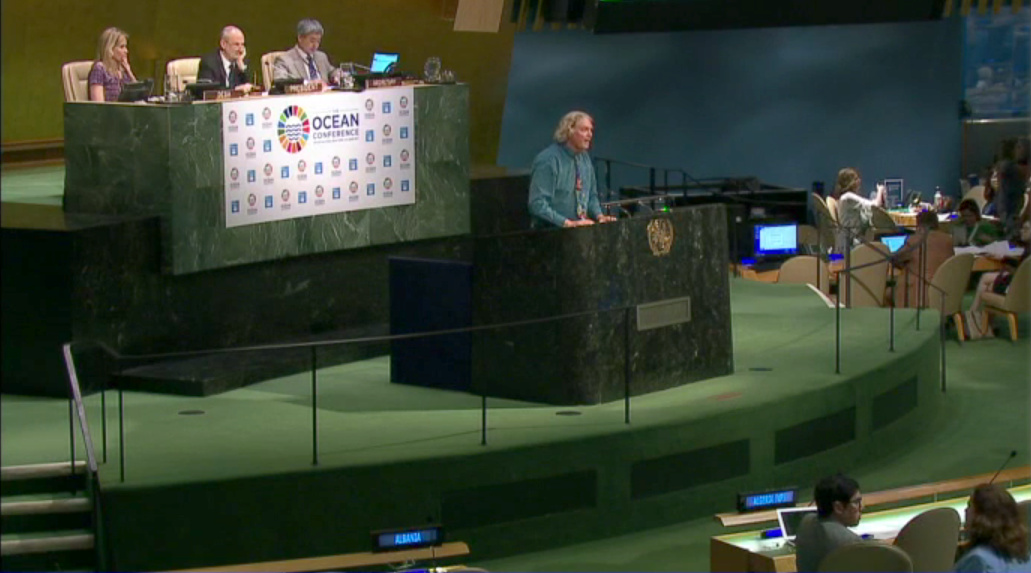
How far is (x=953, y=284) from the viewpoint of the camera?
47.6 ft

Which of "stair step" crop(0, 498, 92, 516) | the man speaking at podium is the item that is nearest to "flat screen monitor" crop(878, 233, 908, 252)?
the man speaking at podium

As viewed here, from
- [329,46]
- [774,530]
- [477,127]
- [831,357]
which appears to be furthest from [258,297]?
[477,127]

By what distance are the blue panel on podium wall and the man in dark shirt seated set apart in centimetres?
340

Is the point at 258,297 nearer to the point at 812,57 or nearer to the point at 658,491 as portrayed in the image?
the point at 658,491

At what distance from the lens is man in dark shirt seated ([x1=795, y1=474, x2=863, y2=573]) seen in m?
7.14

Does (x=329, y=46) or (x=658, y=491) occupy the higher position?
(x=329, y=46)

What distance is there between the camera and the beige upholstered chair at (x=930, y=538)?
7.54m

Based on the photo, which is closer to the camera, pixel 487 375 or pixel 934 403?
pixel 487 375

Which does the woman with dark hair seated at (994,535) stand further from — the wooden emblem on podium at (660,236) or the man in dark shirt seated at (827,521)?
the wooden emblem on podium at (660,236)

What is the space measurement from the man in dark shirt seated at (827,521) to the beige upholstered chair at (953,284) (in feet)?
23.8

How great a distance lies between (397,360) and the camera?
1080 cm

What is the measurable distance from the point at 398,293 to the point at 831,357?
2.81 m

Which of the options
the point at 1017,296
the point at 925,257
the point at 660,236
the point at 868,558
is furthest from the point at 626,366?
the point at 925,257

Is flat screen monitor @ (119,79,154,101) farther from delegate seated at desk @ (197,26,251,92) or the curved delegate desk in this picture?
the curved delegate desk
